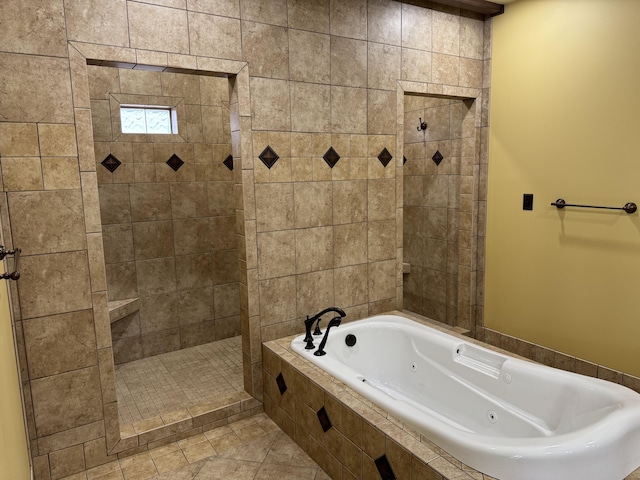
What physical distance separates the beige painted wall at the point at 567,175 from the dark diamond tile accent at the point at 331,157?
4.19 ft

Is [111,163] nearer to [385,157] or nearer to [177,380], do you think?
[177,380]

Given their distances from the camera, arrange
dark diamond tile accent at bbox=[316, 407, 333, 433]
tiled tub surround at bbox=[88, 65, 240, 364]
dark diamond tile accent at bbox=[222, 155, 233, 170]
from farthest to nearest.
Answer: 1. dark diamond tile accent at bbox=[222, 155, 233, 170]
2. tiled tub surround at bbox=[88, 65, 240, 364]
3. dark diamond tile accent at bbox=[316, 407, 333, 433]

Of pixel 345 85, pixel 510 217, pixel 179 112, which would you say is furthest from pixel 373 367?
pixel 179 112

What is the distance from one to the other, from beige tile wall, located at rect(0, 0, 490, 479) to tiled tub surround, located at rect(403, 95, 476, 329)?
9.1 inches

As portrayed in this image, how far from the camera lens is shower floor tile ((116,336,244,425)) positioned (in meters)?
3.02

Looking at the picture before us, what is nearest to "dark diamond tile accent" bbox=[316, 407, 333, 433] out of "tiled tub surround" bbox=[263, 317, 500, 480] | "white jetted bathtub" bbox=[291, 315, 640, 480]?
"tiled tub surround" bbox=[263, 317, 500, 480]

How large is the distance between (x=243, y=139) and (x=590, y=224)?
2.20 m

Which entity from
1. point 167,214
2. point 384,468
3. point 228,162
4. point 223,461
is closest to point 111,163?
point 167,214

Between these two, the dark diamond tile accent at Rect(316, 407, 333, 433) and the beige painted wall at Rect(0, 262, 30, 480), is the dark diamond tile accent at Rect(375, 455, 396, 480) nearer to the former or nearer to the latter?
the dark diamond tile accent at Rect(316, 407, 333, 433)

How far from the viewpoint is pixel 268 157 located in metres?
2.82

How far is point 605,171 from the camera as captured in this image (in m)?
2.80

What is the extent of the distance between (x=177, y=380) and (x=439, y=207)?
2.60m

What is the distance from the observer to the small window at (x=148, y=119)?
361 cm

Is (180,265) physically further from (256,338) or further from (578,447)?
(578,447)
